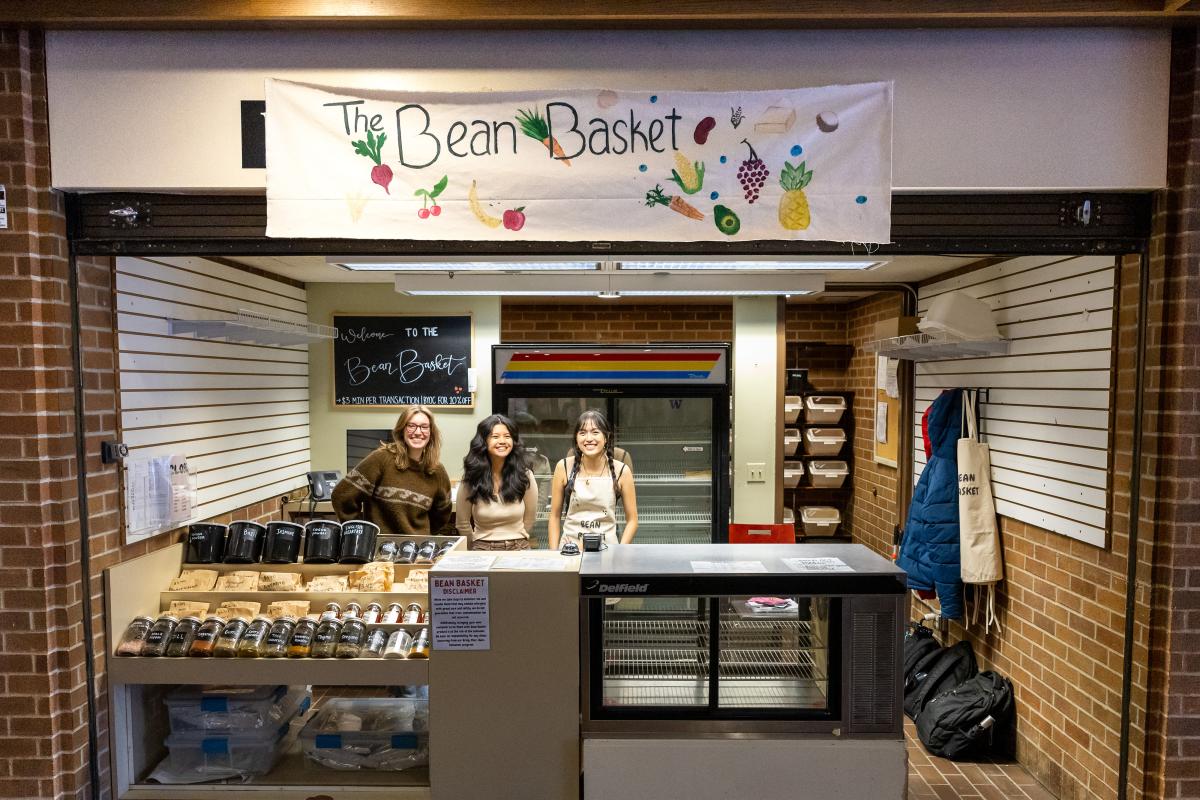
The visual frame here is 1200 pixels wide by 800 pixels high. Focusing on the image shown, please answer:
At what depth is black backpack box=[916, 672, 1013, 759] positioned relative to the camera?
380 cm

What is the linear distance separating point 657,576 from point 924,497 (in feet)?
8.48

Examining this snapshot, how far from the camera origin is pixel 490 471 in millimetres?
4020

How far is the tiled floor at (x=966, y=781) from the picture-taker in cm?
348

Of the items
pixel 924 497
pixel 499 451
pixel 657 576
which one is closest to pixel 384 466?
pixel 499 451

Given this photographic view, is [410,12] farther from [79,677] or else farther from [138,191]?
[79,677]

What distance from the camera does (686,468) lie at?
16.5ft

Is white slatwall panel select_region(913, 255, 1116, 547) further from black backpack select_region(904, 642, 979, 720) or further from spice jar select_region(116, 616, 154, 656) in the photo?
spice jar select_region(116, 616, 154, 656)

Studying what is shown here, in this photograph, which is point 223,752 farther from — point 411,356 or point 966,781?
point 966,781

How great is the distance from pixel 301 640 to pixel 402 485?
1276 millimetres

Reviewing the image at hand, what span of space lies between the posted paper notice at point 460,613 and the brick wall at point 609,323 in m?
3.37

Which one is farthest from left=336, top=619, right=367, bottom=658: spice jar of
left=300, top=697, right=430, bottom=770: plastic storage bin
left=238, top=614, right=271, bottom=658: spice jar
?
left=300, top=697, right=430, bottom=770: plastic storage bin

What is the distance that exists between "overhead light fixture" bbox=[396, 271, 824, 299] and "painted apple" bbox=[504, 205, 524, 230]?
1417 mm

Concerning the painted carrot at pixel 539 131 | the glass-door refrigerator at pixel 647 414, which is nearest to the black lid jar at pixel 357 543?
the glass-door refrigerator at pixel 647 414

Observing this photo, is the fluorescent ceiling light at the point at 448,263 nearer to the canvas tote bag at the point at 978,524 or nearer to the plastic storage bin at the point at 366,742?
the plastic storage bin at the point at 366,742
